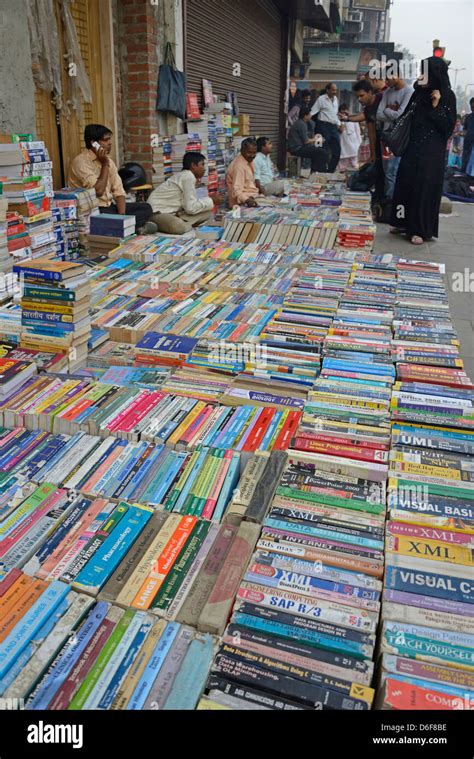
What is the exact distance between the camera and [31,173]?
3.99 metres

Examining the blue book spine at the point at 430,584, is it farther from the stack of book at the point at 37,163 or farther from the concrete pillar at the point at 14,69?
the concrete pillar at the point at 14,69

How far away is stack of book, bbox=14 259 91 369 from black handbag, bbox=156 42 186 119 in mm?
4282

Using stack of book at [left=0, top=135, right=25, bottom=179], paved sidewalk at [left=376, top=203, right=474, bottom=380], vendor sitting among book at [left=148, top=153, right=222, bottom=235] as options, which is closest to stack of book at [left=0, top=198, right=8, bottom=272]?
stack of book at [left=0, top=135, right=25, bottom=179]

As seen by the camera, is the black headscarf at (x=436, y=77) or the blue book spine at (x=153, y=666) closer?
the blue book spine at (x=153, y=666)

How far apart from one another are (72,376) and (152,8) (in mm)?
5108

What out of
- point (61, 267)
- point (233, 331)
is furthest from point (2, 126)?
point (233, 331)

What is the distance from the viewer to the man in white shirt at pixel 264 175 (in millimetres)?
8266

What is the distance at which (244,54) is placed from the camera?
1031 centimetres

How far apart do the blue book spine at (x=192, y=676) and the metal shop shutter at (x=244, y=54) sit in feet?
24.6

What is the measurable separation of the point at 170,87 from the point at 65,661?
20.8ft

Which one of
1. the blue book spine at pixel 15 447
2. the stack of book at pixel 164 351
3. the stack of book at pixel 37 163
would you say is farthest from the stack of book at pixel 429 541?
the stack of book at pixel 37 163

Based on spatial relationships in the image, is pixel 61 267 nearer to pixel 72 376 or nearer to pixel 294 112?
pixel 72 376

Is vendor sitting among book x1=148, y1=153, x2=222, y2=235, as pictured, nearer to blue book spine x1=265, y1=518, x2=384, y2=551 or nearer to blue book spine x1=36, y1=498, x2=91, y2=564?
blue book spine x1=36, y1=498, x2=91, y2=564

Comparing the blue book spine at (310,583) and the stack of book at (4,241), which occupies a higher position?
the stack of book at (4,241)
